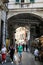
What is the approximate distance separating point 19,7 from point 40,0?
8.35 feet

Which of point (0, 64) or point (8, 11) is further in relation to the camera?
point (8, 11)

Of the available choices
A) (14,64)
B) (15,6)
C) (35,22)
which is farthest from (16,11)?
(14,64)

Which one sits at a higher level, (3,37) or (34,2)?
(34,2)

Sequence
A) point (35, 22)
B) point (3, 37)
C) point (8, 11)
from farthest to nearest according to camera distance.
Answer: point (35, 22)
point (8, 11)
point (3, 37)

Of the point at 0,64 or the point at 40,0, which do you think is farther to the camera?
the point at 40,0

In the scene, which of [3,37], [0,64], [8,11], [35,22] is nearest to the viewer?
[0,64]

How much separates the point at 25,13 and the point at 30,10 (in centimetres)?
79

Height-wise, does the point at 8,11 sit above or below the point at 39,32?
above

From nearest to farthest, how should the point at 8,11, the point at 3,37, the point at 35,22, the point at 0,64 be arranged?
1. the point at 0,64
2. the point at 3,37
3. the point at 8,11
4. the point at 35,22

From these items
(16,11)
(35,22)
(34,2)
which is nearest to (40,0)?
(34,2)

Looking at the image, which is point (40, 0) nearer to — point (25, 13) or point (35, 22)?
point (25, 13)

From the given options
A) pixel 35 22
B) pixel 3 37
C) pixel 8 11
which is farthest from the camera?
pixel 35 22

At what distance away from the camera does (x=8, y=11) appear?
37719 millimetres

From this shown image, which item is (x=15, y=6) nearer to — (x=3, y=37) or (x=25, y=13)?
(x=25, y=13)
